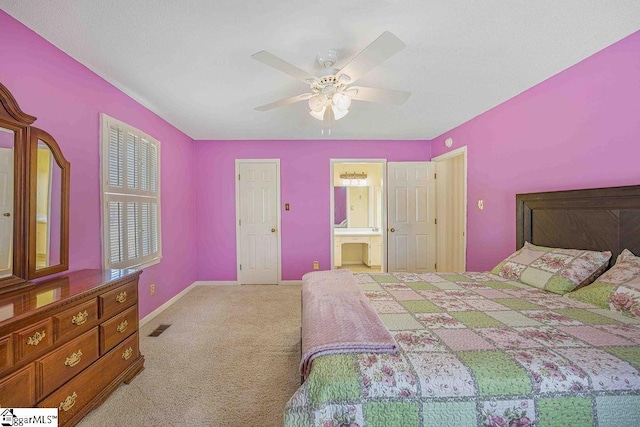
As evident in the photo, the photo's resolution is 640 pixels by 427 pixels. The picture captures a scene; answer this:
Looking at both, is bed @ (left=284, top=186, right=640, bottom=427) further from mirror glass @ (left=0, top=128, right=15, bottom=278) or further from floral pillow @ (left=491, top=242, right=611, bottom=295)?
mirror glass @ (left=0, top=128, right=15, bottom=278)

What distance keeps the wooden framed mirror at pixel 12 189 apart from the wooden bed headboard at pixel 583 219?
382cm

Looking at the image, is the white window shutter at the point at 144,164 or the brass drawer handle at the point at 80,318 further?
the white window shutter at the point at 144,164

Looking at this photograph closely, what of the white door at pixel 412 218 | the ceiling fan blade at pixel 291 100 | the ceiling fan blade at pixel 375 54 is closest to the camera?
the ceiling fan blade at pixel 375 54

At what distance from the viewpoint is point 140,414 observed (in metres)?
1.66

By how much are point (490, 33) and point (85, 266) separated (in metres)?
3.44

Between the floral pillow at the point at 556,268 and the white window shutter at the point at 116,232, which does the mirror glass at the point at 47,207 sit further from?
the floral pillow at the point at 556,268

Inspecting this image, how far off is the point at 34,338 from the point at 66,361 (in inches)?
10.7

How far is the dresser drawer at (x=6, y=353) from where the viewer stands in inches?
44.4

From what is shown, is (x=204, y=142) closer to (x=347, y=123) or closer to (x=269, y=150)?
(x=269, y=150)

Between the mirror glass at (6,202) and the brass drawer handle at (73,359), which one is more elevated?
the mirror glass at (6,202)

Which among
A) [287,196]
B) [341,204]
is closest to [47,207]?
[287,196]

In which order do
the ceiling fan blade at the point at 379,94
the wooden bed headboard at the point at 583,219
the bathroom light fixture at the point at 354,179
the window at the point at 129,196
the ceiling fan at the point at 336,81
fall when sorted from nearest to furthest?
the ceiling fan at the point at 336,81 < the wooden bed headboard at the point at 583,219 < the ceiling fan blade at the point at 379,94 < the window at the point at 129,196 < the bathroom light fixture at the point at 354,179

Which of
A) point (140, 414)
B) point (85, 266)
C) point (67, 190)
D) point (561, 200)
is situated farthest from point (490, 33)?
point (85, 266)

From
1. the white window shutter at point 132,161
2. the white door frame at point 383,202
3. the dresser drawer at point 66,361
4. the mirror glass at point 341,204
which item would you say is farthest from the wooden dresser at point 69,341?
the mirror glass at point 341,204
